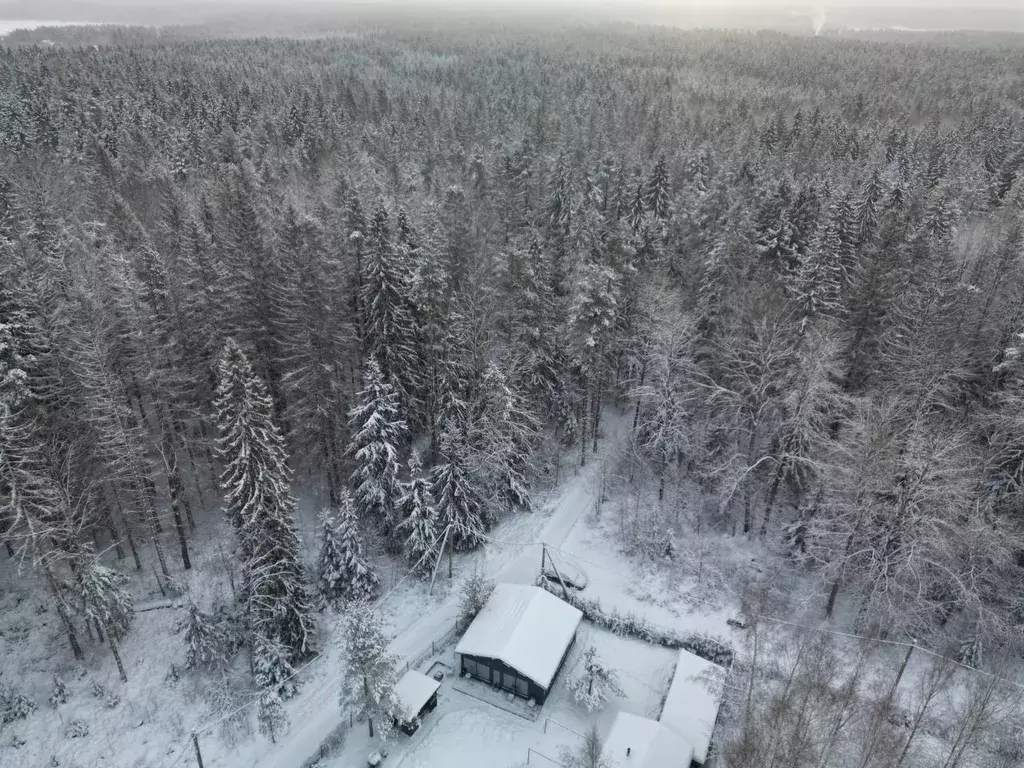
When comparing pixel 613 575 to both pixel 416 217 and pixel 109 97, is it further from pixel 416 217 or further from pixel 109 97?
pixel 109 97

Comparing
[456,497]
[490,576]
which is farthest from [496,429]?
[490,576]

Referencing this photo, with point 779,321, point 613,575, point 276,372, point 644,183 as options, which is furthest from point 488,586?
point 644,183

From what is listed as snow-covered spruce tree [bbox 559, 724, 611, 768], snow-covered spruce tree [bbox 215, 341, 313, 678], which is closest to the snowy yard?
snow-covered spruce tree [bbox 559, 724, 611, 768]

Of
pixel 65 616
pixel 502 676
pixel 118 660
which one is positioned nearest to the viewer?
pixel 65 616

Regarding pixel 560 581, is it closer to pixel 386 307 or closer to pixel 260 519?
pixel 260 519

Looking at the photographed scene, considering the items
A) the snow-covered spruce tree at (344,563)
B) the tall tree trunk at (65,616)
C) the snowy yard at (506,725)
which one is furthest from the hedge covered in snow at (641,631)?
the tall tree trunk at (65,616)

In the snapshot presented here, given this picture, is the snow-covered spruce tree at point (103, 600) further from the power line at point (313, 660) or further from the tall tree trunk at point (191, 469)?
the tall tree trunk at point (191, 469)
